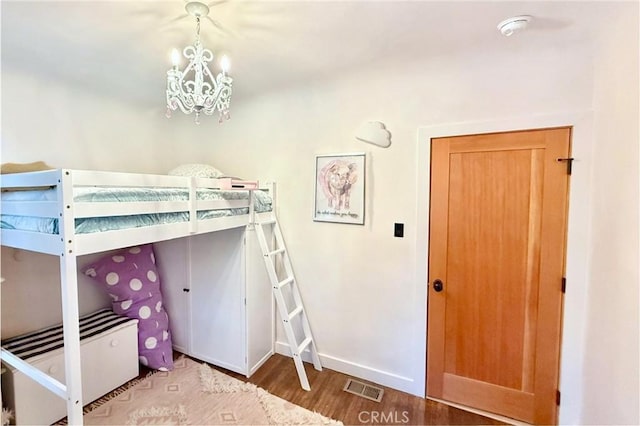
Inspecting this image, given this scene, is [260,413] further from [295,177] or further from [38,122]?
[38,122]

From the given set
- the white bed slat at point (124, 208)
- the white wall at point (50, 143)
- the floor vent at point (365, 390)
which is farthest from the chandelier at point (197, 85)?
the floor vent at point (365, 390)

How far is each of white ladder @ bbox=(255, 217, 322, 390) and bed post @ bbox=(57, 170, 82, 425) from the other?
4.10ft

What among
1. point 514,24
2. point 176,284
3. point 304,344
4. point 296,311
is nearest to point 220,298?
point 176,284

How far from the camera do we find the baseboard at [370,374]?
2.23 meters

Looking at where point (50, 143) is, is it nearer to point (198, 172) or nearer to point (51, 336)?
point (198, 172)

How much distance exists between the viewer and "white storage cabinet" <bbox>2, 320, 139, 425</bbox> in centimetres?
174

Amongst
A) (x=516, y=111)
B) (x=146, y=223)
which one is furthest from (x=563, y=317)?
(x=146, y=223)

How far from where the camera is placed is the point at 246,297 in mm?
2400

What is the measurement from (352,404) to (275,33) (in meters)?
2.59

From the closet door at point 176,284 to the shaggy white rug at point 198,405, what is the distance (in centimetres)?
43

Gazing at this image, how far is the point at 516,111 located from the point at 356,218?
130cm

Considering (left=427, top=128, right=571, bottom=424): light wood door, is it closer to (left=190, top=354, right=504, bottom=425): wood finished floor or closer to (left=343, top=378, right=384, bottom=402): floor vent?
(left=190, top=354, right=504, bottom=425): wood finished floor

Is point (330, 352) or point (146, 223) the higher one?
point (146, 223)

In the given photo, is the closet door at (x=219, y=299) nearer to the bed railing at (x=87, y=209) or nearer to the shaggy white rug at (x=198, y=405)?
the shaggy white rug at (x=198, y=405)
